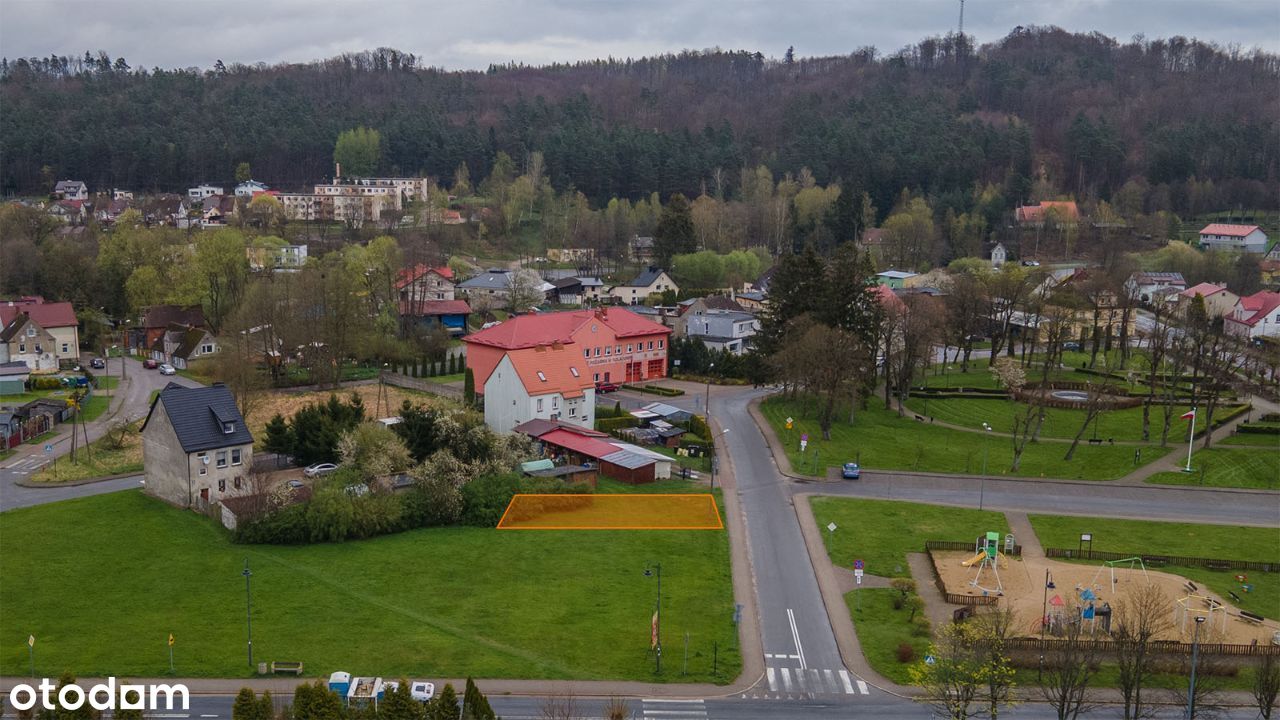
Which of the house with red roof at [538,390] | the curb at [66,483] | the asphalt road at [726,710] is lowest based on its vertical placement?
the asphalt road at [726,710]

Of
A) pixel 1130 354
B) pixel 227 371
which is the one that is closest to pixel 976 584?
pixel 227 371

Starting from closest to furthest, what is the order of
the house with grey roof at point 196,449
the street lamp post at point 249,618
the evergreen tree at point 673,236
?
the street lamp post at point 249,618
the house with grey roof at point 196,449
the evergreen tree at point 673,236

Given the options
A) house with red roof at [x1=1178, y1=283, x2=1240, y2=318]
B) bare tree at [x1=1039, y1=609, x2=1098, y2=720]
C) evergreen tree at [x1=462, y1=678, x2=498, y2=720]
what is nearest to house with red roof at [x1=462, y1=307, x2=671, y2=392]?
bare tree at [x1=1039, y1=609, x2=1098, y2=720]

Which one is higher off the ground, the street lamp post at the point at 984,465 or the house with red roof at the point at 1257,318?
the house with red roof at the point at 1257,318

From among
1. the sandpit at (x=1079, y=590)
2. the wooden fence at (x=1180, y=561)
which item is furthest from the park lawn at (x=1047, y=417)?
the sandpit at (x=1079, y=590)

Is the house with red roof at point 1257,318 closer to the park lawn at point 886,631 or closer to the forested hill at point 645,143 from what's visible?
the forested hill at point 645,143

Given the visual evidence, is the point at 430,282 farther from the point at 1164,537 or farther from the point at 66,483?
the point at 1164,537
